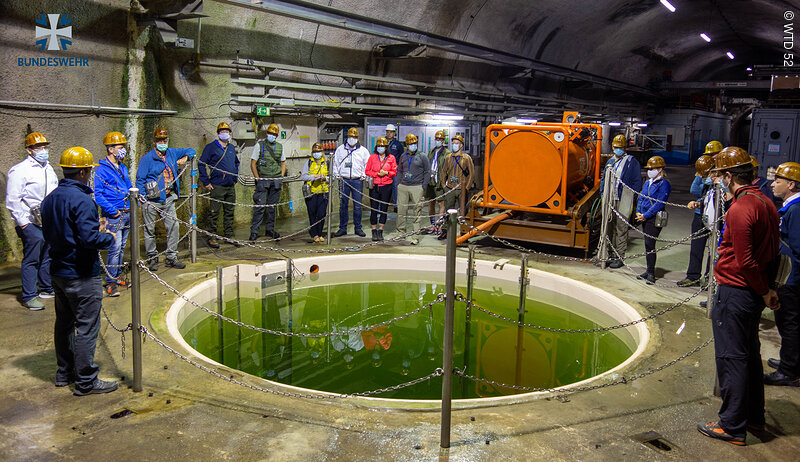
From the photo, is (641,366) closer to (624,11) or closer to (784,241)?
(784,241)

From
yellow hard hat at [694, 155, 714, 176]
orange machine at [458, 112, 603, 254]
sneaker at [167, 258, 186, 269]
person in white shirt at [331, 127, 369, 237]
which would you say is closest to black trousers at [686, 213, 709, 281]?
yellow hard hat at [694, 155, 714, 176]

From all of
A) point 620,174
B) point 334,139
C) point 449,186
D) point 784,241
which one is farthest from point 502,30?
point 784,241

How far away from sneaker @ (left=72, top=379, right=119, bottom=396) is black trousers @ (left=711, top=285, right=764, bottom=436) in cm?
429

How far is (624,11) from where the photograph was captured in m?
18.6

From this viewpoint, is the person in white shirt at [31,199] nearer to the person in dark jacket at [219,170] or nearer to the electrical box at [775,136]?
the person in dark jacket at [219,170]

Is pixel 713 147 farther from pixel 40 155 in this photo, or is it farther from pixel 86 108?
pixel 86 108

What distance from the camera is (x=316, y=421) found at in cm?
429

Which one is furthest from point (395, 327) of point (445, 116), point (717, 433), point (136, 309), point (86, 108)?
point (445, 116)

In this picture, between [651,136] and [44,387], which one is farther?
[651,136]

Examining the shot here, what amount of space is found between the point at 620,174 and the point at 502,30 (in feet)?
28.5

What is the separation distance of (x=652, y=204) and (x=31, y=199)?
24.2 ft

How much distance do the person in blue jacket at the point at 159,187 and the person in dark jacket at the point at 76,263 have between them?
319 centimetres

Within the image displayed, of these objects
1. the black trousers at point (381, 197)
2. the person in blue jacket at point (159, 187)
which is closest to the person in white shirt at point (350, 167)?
the black trousers at point (381, 197)

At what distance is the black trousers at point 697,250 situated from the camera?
26.2ft
